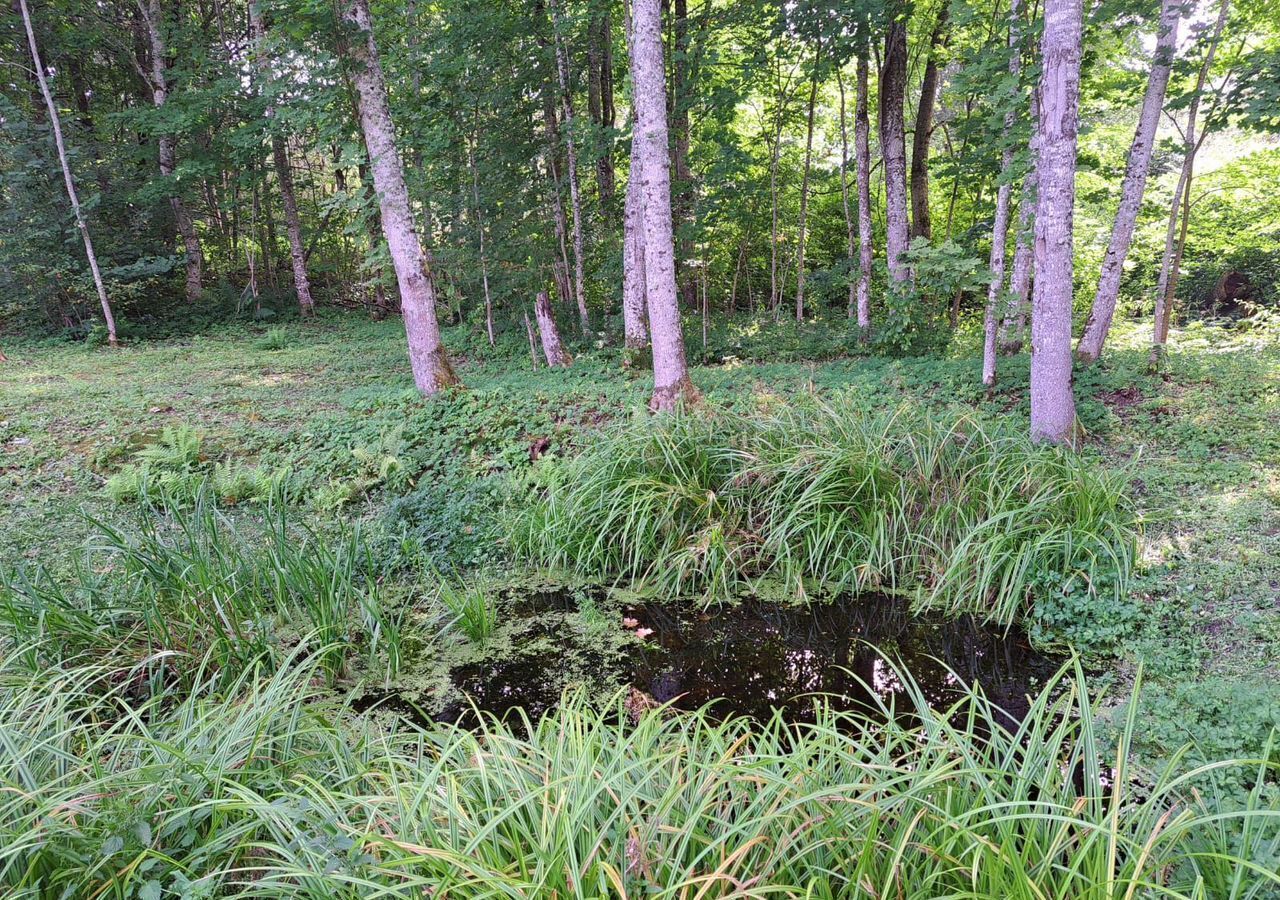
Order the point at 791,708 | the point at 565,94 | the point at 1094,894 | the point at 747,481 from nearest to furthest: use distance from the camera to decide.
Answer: the point at 1094,894 → the point at 791,708 → the point at 747,481 → the point at 565,94

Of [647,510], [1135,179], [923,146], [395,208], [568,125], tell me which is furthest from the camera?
[923,146]

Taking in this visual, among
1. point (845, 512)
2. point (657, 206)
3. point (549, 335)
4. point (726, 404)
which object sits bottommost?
point (845, 512)

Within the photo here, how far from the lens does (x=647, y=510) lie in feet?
14.5

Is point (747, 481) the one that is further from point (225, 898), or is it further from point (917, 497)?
point (225, 898)

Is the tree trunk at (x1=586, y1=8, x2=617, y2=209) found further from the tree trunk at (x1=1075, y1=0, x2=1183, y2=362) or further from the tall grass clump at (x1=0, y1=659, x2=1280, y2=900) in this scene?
the tall grass clump at (x1=0, y1=659, x2=1280, y2=900)

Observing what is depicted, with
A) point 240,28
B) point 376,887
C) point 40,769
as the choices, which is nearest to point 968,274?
point 376,887

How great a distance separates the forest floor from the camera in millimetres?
3113

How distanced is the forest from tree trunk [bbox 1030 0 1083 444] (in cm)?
3

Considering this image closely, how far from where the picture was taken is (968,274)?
618 cm

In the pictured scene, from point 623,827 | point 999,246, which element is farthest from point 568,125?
point 623,827

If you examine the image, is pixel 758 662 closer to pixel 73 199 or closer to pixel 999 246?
pixel 999 246

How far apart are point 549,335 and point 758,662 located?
6071 mm

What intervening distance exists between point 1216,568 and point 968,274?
3.54 metres

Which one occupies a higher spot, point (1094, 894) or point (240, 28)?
point (240, 28)
